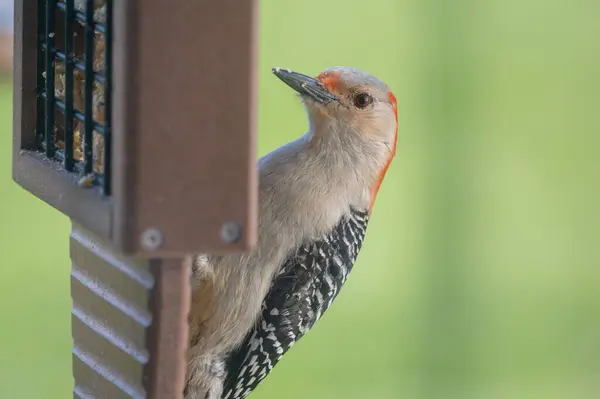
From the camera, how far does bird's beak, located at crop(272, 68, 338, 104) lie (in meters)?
2.45

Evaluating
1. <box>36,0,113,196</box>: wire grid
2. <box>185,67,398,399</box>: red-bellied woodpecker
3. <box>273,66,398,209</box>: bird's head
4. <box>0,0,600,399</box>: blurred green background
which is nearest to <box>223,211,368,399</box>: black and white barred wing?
<box>185,67,398,399</box>: red-bellied woodpecker

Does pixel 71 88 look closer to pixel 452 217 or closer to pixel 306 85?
pixel 306 85

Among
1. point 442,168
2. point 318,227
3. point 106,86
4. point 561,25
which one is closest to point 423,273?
point 442,168

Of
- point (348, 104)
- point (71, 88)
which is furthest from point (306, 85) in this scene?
point (71, 88)

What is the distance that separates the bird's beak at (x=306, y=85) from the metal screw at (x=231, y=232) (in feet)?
2.88

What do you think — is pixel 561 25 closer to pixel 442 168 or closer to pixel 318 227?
pixel 442 168

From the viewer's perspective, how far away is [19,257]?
252 inches

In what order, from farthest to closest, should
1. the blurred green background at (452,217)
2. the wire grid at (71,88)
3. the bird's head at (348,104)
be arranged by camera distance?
the blurred green background at (452,217) < the bird's head at (348,104) < the wire grid at (71,88)

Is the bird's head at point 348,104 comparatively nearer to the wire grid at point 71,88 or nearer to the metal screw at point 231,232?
the wire grid at point 71,88

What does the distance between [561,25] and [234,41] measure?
6579 mm

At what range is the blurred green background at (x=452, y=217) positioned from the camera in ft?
21.5

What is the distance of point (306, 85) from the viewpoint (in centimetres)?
247

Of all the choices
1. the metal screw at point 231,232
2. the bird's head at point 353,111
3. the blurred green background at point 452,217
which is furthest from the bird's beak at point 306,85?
the blurred green background at point 452,217

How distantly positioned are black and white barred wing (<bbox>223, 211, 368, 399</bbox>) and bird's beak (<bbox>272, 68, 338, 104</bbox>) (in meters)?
0.27
